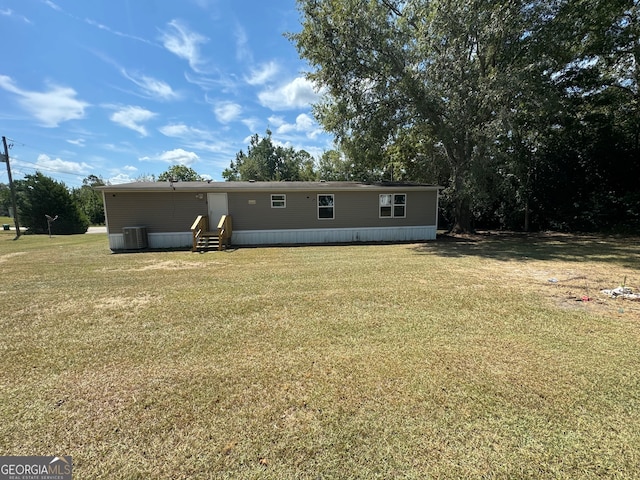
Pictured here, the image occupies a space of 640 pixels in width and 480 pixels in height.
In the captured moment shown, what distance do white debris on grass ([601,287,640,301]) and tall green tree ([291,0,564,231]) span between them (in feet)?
21.0

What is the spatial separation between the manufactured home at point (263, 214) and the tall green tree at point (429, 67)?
224 cm

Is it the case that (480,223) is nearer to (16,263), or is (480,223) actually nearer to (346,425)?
(346,425)

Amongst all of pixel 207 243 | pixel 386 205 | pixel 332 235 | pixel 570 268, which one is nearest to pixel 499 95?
pixel 386 205

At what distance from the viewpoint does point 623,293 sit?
4934 mm

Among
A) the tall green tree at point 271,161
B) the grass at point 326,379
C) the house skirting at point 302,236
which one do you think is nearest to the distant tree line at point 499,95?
the house skirting at point 302,236

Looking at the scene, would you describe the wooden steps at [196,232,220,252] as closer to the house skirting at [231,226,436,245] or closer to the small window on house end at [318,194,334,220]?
the house skirting at [231,226,436,245]

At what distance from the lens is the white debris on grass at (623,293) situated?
15.8 feet

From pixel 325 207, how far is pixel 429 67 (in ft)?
21.0

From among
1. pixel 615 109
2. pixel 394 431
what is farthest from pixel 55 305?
pixel 615 109

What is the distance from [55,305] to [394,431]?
5.61m

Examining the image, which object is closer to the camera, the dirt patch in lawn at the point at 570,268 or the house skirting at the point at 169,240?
the dirt patch in lawn at the point at 570,268

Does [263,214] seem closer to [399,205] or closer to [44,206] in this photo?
[399,205]

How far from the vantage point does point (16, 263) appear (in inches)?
342

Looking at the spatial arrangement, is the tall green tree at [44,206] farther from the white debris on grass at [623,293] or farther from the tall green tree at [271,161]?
the white debris on grass at [623,293]
